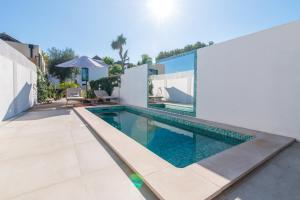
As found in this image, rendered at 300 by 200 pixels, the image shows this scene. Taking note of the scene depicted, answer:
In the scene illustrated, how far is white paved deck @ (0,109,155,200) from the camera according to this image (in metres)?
1.76

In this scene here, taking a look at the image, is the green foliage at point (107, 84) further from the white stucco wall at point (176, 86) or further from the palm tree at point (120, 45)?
the palm tree at point (120, 45)

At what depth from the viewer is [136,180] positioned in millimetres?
2049

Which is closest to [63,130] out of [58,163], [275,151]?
[58,163]

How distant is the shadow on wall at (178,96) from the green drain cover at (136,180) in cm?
1052

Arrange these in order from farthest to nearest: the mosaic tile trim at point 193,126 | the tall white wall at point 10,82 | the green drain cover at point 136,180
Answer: the tall white wall at point 10,82, the mosaic tile trim at point 193,126, the green drain cover at point 136,180

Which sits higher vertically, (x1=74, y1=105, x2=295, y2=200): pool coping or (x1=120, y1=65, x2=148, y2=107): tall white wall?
(x1=120, y1=65, x2=148, y2=107): tall white wall

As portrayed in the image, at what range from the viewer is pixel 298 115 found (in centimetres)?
358

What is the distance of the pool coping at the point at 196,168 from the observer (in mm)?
1752

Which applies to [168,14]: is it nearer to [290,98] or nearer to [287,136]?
[290,98]

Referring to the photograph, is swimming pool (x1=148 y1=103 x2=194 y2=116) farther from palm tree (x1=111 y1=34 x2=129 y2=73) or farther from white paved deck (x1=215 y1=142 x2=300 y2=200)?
palm tree (x1=111 y1=34 x2=129 y2=73)

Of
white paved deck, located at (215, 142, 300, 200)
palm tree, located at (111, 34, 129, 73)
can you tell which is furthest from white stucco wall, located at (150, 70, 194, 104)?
palm tree, located at (111, 34, 129, 73)

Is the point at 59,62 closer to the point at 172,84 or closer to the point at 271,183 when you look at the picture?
the point at 172,84

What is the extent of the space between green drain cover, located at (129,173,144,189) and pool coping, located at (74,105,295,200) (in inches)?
2.8

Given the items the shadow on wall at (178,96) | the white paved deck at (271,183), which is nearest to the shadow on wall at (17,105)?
the white paved deck at (271,183)
